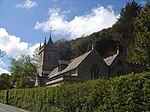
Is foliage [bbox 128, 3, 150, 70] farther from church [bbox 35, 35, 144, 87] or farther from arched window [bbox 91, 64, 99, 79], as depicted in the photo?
arched window [bbox 91, 64, 99, 79]

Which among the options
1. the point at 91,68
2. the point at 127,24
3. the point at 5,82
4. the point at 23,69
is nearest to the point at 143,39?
the point at 91,68

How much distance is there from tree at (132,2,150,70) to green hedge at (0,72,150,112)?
11383 millimetres

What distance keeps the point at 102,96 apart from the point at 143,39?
52.5 feet

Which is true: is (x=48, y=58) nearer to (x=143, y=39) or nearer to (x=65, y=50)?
(x=65, y=50)

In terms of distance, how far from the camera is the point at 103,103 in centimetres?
1471

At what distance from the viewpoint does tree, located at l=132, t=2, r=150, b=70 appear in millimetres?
29031

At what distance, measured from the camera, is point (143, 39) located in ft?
95.9

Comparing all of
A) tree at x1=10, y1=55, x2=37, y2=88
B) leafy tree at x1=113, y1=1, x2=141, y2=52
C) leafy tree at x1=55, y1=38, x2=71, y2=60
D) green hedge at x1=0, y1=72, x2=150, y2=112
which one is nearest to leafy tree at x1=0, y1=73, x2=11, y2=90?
tree at x1=10, y1=55, x2=37, y2=88

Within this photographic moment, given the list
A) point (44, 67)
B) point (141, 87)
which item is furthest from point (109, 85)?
point (44, 67)

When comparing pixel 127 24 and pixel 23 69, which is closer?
pixel 127 24

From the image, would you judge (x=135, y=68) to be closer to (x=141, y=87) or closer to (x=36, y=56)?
(x=36, y=56)

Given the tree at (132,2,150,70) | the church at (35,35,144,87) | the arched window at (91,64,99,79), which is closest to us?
the tree at (132,2,150,70)

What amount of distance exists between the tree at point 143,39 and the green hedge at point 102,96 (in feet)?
37.3

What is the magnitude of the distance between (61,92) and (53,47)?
6226cm
